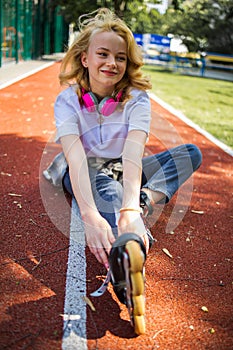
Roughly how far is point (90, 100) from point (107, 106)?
0.14 meters

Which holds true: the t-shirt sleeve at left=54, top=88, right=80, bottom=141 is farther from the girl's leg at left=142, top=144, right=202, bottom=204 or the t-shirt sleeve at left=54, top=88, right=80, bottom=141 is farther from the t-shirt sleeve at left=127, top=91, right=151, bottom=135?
the girl's leg at left=142, top=144, right=202, bottom=204

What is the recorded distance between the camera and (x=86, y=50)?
11.4 feet

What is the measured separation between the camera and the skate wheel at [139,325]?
2.26 metres

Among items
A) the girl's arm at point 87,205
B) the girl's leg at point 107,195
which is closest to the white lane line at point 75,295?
the girl's arm at point 87,205

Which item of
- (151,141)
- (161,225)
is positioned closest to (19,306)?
(161,225)

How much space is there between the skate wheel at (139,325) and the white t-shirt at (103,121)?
58.6 inches

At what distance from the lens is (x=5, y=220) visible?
358 centimetres

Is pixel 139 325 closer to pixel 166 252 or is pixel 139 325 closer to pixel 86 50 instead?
pixel 166 252

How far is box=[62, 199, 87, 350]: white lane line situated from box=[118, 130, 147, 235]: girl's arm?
0.45 m

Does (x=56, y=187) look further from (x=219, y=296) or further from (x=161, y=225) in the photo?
(x=219, y=296)

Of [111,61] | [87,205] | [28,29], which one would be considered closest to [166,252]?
[87,205]

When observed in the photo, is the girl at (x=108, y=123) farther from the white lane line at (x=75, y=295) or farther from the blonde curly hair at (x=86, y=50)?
the white lane line at (x=75, y=295)

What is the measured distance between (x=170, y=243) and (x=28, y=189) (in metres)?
1.59

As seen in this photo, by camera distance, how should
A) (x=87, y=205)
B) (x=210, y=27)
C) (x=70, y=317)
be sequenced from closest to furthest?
(x=70, y=317) → (x=87, y=205) → (x=210, y=27)
